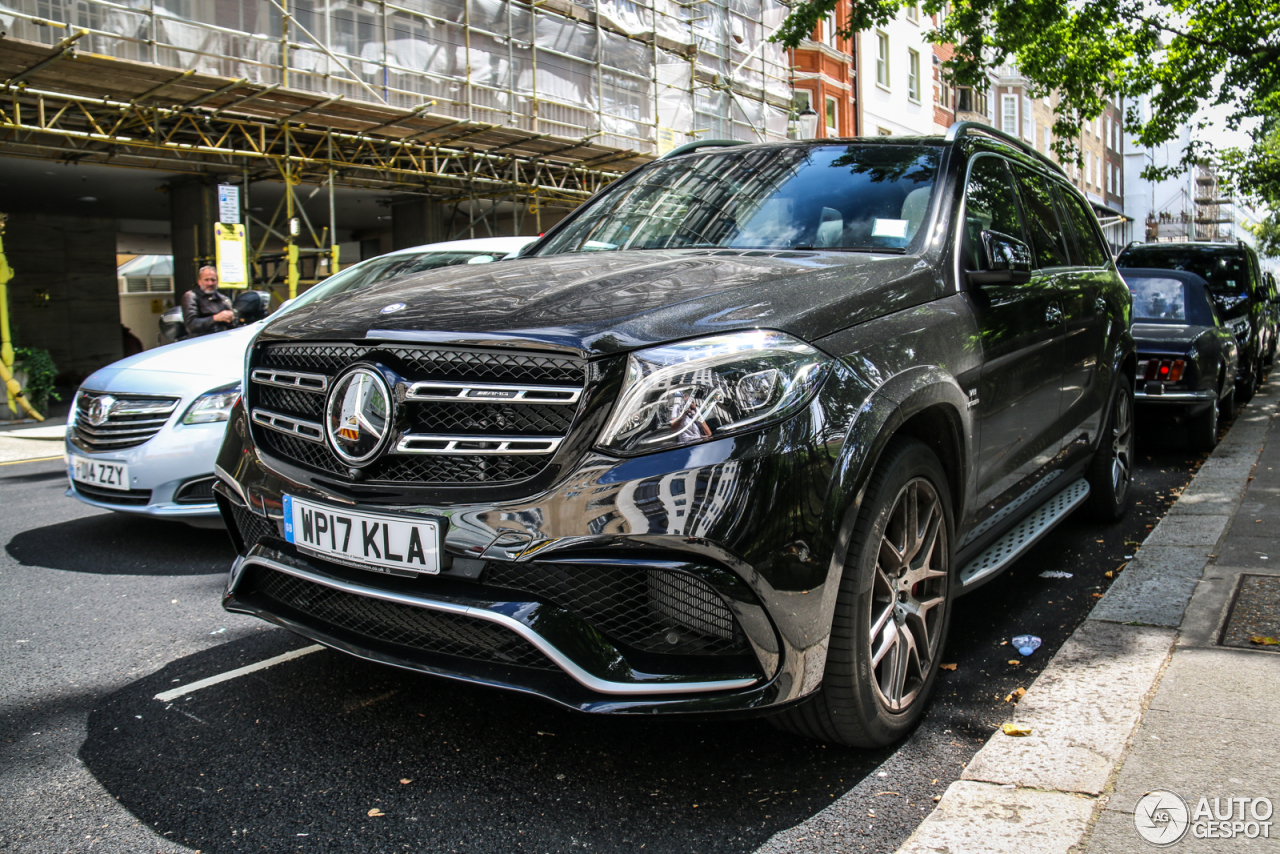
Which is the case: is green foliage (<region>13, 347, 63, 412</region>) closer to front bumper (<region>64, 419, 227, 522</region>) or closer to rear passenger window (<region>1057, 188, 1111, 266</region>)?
front bumper (<region>64, 419, 227, 522</region>)

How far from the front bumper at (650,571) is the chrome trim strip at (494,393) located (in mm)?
157

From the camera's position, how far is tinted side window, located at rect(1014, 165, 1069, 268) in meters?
4.29

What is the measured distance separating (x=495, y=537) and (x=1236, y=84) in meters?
20.1

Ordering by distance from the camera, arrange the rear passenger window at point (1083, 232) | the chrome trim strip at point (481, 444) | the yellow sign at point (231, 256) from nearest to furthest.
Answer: the chrome trim strip at point (481, 444)
the rear passenger window at point (1083, 232)
the yellow sign at point (231, 256)

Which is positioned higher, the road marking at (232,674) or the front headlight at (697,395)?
the front headlight at (697,395)

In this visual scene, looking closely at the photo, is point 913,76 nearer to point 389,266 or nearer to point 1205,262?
point 1205,262

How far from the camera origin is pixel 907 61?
37031 mm

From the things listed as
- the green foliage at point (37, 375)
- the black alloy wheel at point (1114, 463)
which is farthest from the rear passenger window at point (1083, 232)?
the green foliage at point (37, 375)

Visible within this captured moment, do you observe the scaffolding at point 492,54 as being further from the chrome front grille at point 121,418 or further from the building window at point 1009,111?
the building window at point 1009,111

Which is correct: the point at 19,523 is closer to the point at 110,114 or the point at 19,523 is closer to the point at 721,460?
the point at 721,460

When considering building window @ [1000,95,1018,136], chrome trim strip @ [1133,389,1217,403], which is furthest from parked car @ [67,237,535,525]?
building window @ [1000,95,1018,136]

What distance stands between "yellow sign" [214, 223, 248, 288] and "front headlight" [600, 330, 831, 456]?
49.4 feet

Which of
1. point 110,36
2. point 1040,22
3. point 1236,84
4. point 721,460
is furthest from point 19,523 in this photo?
point 1236,84

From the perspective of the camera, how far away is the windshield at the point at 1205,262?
11.6 meters
